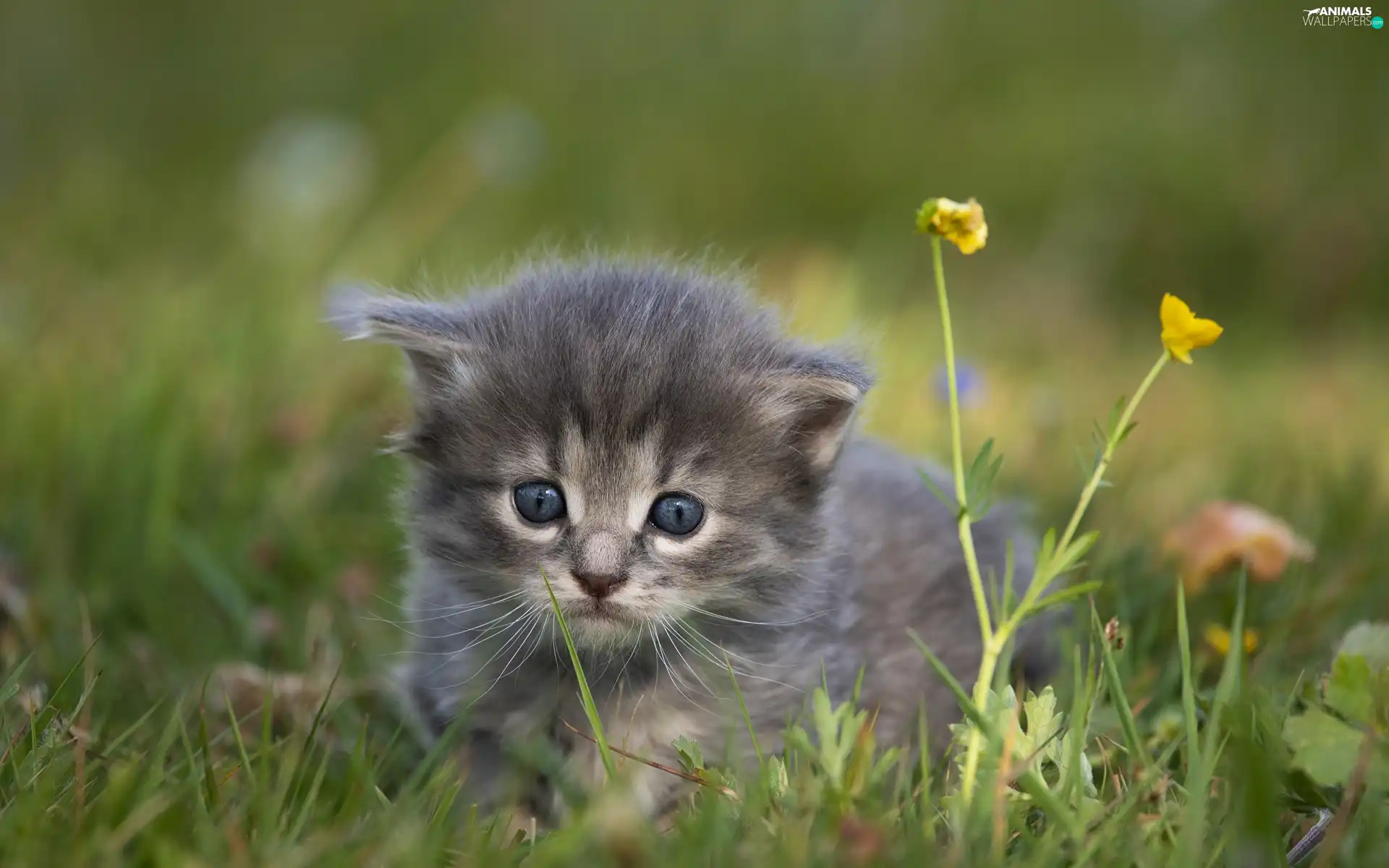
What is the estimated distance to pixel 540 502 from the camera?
229cm

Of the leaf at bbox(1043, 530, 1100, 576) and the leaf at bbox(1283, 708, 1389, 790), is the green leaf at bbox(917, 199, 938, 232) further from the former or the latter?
the leaf at bbox(1283, 708, 1389, 790)

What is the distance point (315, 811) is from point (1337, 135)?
613 centimetres

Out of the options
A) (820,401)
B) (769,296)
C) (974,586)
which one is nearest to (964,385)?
(769,296)

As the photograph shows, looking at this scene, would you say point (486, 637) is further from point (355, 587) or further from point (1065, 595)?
point (1065, 595)

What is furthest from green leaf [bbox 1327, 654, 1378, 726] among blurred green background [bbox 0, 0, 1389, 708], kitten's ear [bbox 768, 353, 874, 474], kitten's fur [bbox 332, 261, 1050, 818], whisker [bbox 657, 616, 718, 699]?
whisker [bbox 657, 616, 718, 699]

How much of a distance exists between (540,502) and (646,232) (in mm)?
3472

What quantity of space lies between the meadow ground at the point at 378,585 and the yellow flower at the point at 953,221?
0.37 m

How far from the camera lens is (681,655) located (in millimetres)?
2393

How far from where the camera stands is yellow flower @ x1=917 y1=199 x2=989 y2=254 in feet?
6.27

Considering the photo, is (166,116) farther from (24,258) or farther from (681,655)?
(681,655)

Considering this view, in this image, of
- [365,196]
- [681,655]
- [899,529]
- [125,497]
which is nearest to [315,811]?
[681,655]

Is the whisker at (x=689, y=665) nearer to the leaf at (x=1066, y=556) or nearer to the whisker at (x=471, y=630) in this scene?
the whisker at (x=471, y=630)

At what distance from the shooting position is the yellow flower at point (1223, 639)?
2460 mm

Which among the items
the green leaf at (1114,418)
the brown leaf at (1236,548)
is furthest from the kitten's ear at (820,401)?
the brown leaf at (1236,548)
